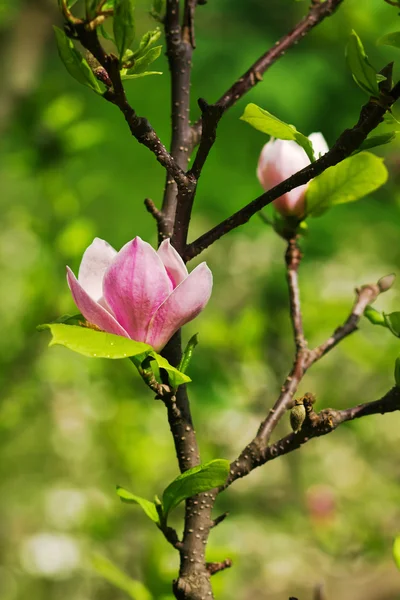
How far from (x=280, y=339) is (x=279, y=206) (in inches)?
48.5

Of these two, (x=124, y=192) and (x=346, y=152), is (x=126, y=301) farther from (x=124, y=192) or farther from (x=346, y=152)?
(x=124, y=192)

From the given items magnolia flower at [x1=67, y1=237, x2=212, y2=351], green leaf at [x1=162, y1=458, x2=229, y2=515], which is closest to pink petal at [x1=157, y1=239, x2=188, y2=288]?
magnolia flower at [x1=67, y1=237, x2=212, y2=351]

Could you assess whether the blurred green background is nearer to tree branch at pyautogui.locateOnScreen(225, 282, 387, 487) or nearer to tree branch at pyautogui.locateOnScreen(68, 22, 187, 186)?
tree branch at pyautogui.locateOnScreen(225, 282, 387, 487)

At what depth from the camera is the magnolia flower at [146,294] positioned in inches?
14.5

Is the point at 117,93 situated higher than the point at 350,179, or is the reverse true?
the point at 117,93

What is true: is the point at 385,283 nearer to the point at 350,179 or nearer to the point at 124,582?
the point at 350,179

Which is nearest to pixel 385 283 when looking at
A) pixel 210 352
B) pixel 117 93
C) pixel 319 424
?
pixel 319 424

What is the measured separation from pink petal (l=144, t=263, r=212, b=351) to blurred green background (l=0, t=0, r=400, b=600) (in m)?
0.31

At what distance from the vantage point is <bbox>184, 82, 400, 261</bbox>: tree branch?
0.35 meters

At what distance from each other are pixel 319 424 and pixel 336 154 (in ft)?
0.50

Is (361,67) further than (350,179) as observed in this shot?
No

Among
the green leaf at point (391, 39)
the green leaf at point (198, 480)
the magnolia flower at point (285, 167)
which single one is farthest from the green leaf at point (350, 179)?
the green leaf at point (198, 480)

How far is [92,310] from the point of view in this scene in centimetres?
37

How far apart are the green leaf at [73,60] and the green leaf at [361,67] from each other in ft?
0.43
